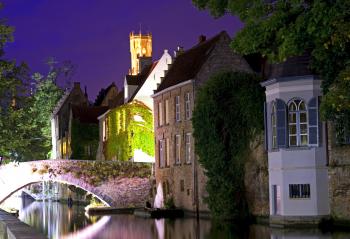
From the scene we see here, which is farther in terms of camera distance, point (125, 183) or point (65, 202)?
point (65, 202)

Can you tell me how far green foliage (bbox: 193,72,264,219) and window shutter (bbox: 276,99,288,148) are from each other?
11.5 feet

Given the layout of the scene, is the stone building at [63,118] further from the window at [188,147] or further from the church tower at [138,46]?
the window at [188,147]

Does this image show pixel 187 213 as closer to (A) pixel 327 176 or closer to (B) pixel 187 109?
(B) pixel 187 109

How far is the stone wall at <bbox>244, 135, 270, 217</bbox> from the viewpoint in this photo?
33281 millimetres

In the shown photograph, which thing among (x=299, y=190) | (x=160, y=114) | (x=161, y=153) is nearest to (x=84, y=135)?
(x=160, y=114)

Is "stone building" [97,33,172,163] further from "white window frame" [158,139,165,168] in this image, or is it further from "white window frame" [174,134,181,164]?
"white window frame" [174,134,181,164]

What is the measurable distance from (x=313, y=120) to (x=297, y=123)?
0.69m

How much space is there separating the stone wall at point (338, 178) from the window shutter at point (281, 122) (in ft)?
5.96

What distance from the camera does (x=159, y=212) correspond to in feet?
135

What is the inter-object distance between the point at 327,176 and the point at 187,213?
12.3 m

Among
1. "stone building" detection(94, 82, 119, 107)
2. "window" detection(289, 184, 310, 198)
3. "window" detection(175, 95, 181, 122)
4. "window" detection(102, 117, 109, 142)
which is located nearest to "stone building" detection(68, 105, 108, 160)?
"window" detection(102, 117, 109, 142)

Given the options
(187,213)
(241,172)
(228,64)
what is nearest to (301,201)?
(241,172)

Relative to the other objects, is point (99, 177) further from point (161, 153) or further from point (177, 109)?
point (177, 109)

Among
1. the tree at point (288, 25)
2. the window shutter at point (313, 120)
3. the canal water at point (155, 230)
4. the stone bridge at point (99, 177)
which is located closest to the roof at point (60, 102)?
the stone bridge at point (99, 177)
